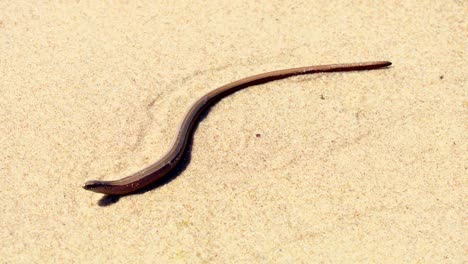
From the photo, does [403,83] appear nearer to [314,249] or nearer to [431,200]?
[431,200]

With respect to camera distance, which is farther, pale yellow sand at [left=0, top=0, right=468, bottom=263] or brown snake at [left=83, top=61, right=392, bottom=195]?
brown snake at [left=83, top=61, right=392, bottom=195]

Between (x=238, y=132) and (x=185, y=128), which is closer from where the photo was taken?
(x=185, y=128)

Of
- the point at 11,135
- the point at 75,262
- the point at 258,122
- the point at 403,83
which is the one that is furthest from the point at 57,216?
the point at 403,83

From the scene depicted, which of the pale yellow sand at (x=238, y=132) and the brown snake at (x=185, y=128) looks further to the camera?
the brown snake at (x=185, y=128)
